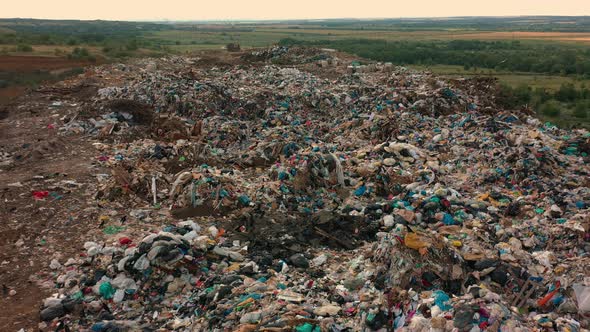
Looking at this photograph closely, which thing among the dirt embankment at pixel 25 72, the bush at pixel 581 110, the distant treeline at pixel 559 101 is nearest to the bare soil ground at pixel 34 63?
the dirt embankment at pixel 25 72

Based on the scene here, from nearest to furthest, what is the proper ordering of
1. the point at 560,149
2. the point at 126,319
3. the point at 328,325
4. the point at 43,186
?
the point at 328,325 → the point at 126,319 → the point at 43,186 → the point at 560,149

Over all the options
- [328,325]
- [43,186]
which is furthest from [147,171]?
[328,325]

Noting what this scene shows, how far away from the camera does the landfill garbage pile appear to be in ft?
13.8

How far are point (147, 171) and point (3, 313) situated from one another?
12.6ft

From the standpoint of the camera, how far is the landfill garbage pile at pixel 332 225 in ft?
13.8

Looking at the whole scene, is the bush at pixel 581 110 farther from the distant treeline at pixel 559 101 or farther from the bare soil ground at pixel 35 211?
the bare soil ground at pixel 35 211

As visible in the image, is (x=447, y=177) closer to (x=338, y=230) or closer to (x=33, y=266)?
(x=338, y=230)

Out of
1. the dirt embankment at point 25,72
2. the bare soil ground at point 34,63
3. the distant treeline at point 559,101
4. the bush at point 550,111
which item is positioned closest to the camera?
the dirt embankment at point 25,72

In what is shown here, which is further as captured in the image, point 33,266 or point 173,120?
point 173,120

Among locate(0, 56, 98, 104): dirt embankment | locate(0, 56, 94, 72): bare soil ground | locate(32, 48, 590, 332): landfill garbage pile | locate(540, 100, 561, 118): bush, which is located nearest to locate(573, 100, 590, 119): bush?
locate(540, 100, 561, 118): bush

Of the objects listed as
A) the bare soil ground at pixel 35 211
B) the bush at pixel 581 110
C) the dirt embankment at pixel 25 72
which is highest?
the dirt embankment at pixel 25 72

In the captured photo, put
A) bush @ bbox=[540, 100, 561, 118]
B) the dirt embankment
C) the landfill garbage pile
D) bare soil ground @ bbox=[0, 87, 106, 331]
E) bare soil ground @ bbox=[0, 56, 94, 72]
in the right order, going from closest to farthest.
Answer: the landfill garbage pile
bare soil ground @ bbox=[0, 87, 106, 331]
the dirt embankment
bush @ bbox=[540, 100, 561, 118]
bare soil ground @ bbox=[0, 56, 94, 72]

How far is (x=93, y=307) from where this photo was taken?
4.58m

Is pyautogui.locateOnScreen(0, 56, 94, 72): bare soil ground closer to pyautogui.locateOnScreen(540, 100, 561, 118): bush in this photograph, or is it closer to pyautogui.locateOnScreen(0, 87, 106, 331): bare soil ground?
pyautogui.locateOnScreen(0, 87, 106, 331): bare soil ground
